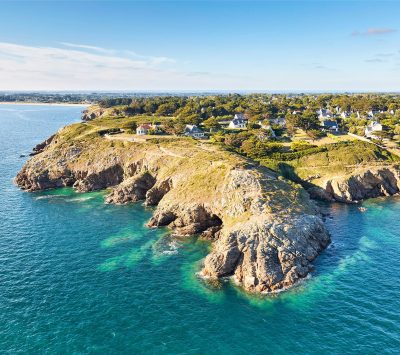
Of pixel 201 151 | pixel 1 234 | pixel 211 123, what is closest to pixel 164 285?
pixel 1 234

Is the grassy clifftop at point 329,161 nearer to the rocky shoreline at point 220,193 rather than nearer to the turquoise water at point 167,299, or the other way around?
the rocky shoreline at point 220,193

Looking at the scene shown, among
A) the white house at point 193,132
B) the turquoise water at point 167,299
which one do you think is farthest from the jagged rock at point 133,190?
the white house at point 193,132

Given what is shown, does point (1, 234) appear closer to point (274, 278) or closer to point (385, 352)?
point (274, 278)

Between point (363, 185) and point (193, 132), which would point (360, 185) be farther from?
point (193, 132)

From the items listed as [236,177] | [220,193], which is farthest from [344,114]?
[220,193]

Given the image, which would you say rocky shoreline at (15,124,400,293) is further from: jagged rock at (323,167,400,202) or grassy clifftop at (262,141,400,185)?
grassy clifftop at (262,141,400,185)

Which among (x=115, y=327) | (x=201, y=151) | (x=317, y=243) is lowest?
(x=115, y=327)

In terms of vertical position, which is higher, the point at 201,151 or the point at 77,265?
the point at 201,151
